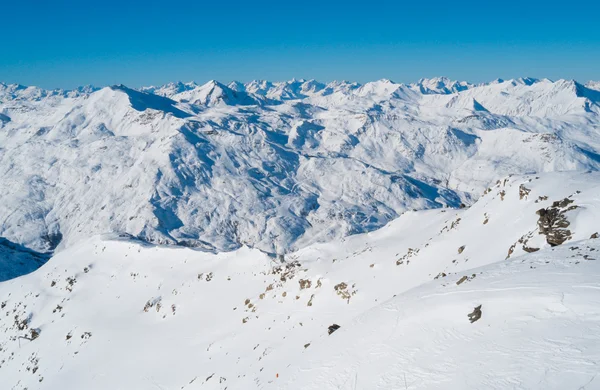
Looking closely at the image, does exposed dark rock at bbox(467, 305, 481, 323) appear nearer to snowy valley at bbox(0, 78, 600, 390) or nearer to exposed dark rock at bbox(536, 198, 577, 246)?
snowy valley at bbox(0, 78, 600, 390)

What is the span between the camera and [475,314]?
1744cm

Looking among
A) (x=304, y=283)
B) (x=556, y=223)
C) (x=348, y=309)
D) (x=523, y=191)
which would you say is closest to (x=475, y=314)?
(x=556, y=223)

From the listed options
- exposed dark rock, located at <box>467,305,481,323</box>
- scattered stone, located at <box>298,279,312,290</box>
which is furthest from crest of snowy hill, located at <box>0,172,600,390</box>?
scattered stone, located at <box>298,279,312,290</box>

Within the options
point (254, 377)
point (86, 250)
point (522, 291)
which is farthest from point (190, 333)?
point (86, 250)

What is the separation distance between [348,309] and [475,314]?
62.2ft

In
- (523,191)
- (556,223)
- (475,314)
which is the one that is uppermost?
(523,191)

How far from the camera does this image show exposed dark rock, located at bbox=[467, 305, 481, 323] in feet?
56.6

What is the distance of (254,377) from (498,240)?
22868 mm

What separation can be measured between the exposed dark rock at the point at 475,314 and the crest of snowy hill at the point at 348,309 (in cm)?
5

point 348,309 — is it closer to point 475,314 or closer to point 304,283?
point 304,283

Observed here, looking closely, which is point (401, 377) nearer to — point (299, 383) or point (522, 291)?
point (299, 383)

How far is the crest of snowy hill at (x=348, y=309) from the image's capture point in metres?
15.3

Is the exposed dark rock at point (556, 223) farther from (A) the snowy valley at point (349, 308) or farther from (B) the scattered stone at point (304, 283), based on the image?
(B) the scattered stone at point (304, 283)

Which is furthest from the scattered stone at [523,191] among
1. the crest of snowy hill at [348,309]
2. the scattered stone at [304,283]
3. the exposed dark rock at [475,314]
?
the exposed dark rock at [475,314]
